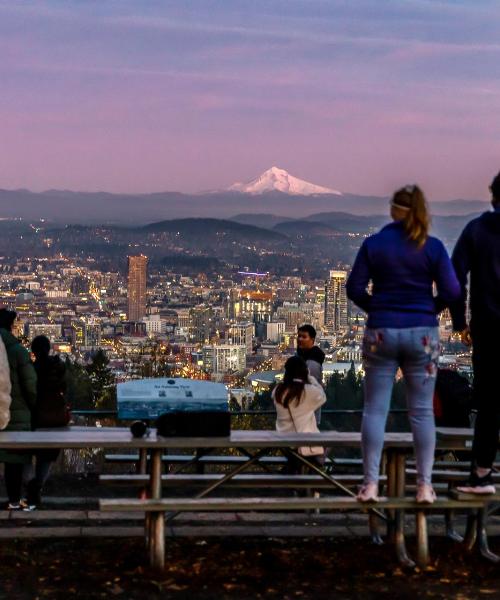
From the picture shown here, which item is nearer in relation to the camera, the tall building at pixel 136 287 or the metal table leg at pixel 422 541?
the metal table leg at pixel 422 541

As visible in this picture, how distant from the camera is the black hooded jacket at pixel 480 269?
6.01 metres

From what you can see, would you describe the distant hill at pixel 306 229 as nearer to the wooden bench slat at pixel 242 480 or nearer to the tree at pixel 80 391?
the tree at pixel 80 391

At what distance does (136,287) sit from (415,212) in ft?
251

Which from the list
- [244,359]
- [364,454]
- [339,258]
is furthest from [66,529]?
[339,258]

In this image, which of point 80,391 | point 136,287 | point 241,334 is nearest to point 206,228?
point 136,287

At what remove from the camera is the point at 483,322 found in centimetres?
602

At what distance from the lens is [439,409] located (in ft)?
24.9

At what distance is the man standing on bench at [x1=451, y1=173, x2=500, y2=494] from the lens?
6.02 m

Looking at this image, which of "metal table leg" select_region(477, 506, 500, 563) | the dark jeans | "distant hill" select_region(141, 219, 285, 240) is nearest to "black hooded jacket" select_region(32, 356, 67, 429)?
the dark jeans

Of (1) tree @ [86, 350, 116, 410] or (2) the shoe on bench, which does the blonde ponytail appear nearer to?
(2) the shoe on bench

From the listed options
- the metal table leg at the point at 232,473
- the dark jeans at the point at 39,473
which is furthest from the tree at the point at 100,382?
the metal table leg at the point at 232,473

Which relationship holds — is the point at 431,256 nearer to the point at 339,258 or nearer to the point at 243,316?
the point at 339,258

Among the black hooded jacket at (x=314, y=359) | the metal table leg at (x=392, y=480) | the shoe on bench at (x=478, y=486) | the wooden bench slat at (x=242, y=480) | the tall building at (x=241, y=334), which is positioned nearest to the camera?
the shoe on bench at (x=478, y=486)

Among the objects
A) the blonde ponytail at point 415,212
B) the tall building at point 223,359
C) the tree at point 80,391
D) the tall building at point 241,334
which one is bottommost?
the tall building at point 223,359
